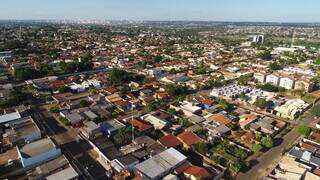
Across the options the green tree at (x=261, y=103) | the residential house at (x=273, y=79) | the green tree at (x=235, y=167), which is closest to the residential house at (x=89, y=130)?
the green tree at (x=235, y=167)

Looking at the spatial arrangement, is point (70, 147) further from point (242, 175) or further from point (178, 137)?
point (242, 175)

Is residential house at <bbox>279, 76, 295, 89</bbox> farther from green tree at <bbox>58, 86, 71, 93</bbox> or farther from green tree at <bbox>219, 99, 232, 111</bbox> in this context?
green tree at <bbox>58, 86, 71, 93</bbox>

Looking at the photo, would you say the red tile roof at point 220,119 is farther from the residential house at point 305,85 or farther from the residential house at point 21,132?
the residential house at point 305,85

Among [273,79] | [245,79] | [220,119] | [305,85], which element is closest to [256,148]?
[220,119]

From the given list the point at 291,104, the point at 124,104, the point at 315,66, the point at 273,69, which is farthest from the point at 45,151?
the point at 315,66

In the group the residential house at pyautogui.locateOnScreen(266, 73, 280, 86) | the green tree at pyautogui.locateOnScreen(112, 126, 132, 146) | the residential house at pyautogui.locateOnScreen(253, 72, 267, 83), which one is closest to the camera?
the green tree at pyautogui.locateOnScreen(112, 126, 132, 146)

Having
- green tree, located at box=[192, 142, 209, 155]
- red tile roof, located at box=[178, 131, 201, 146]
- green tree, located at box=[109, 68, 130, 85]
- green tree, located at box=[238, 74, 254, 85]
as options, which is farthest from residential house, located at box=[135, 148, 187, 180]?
green tree, located at box=[238, 74, 254, 85]
